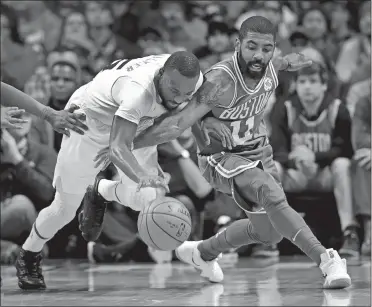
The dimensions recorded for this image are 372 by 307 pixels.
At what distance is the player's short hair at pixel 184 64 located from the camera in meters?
5.01

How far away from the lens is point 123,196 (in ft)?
18.5

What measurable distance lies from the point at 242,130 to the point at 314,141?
7.30 ft

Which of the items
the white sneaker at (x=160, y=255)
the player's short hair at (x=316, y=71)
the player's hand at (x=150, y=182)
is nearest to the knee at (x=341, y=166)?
the player's short hair at (x=316, y=71)

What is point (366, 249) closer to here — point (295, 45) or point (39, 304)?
point (295, 45)

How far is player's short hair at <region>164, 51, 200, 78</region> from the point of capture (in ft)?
16.4

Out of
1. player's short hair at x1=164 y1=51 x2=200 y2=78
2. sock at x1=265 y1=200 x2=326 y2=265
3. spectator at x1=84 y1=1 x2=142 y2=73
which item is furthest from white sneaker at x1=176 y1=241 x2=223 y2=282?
spectator at x1=84 y1=1 x2=142 y2=73

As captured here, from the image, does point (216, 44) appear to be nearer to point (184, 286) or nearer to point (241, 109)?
point (241, 109)

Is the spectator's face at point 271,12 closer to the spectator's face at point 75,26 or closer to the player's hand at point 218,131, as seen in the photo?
the spectator's face at point 75,26

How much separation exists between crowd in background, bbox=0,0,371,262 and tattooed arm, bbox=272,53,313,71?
5.96ft

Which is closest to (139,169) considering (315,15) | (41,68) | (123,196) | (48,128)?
(123,196)

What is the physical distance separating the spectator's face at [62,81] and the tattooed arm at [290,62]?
2593 mm

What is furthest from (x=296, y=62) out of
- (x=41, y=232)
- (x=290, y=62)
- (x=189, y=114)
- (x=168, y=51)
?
(x=168, y=51)

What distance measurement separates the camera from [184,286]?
228 inches

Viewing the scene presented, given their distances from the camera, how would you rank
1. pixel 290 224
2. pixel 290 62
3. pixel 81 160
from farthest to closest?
pixel 290 62 < pixel 81 160 < pixel 290 224
